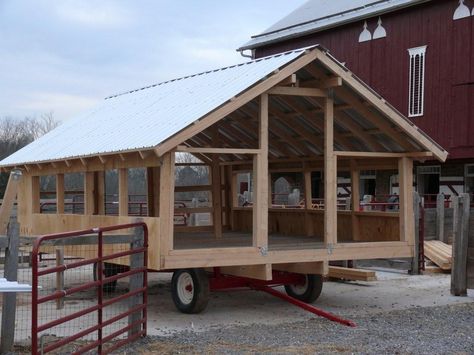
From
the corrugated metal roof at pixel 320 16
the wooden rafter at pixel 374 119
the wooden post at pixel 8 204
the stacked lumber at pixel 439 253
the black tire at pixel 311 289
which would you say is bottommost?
the black tire at pixel 311 289

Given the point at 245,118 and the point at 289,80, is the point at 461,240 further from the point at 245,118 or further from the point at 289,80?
the point at 245,118

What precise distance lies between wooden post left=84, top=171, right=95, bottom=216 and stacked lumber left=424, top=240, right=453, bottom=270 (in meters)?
8.56

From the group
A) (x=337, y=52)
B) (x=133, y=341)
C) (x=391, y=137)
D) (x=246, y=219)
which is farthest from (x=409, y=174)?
(x=337, y=52)

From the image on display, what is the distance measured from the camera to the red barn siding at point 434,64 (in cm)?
2475

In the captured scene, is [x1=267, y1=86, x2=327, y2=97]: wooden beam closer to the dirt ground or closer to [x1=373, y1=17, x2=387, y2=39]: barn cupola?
the dirt ground

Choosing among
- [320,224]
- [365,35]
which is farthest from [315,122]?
[365,35]

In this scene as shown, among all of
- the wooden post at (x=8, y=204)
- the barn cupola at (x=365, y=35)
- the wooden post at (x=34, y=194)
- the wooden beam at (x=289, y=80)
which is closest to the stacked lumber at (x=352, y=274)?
the wooden beam at (x=289, y=80)

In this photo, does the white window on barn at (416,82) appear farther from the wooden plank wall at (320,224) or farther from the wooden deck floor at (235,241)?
the wooden deck floor at (235,241)

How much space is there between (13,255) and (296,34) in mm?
24672

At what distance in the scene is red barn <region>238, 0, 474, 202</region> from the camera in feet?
81.6

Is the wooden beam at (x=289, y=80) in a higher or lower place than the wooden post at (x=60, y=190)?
higher

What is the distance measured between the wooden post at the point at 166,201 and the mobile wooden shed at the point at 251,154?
15 millimetres

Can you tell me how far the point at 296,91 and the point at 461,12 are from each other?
1459cm

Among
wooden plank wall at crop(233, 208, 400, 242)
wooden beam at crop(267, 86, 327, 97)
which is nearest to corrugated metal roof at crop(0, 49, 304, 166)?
wooden beam at crop(267, 86, 327, 97)
